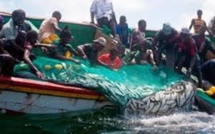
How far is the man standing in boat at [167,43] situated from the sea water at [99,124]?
256 cm

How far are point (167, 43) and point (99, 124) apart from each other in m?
4.09

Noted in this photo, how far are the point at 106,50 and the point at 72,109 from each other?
11.4 ft

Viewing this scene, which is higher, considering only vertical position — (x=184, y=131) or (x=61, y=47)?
(x=61, y=47)

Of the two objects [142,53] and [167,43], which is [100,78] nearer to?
[142,53]

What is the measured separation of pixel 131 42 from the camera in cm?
1363

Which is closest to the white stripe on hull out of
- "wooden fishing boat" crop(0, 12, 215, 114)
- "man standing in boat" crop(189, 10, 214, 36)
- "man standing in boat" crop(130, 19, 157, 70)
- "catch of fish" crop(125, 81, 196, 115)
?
"wooden fishing boat" crop(0, 12, 215, 114)

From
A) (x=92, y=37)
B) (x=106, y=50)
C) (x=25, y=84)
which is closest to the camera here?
(x=25, y=84)

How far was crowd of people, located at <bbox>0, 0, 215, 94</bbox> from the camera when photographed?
9.66 meters

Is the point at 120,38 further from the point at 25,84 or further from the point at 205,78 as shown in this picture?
the point at 25,84

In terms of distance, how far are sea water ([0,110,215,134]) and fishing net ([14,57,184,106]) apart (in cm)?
47

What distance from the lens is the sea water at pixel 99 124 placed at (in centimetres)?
895

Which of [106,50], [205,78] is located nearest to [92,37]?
[106,50]

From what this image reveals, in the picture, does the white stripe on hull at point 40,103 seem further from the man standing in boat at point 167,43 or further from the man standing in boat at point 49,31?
the man standing in boat at point 167,43

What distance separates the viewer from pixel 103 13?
14.3m
